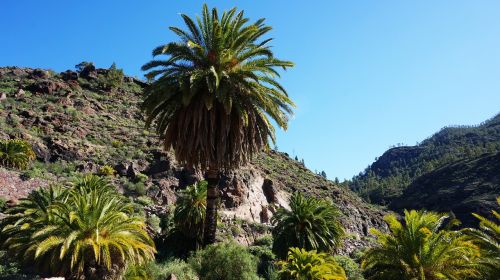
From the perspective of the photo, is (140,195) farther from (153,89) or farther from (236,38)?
(236,38)

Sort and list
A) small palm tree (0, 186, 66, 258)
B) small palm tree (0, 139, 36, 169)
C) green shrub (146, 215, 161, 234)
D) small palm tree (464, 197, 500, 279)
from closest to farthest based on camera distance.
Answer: small palm tree (464, 197, 500, 279)
small palm tree (0, 186, 66, 258)
green shrub (146, 215, 161, 234)
small palm tree (0, 139, 36, 169)

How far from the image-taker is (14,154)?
Answer: 3594 cm

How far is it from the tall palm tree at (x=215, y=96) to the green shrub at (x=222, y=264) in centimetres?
224

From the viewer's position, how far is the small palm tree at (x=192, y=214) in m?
30.8

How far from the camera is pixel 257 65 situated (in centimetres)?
2100

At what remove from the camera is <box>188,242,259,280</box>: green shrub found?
22938 millimetres

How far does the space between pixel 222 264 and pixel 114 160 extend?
2762 cm

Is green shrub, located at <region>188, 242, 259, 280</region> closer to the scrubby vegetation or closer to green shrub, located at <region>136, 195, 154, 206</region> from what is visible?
the scrubby vegetation

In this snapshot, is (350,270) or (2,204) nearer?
(2,204)

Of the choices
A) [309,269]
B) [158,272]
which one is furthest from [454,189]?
[158,272]

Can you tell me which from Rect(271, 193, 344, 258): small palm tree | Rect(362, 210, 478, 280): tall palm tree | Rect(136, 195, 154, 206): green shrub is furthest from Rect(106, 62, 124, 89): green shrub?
Rect(362, 210, 478, 280): tall palm tree

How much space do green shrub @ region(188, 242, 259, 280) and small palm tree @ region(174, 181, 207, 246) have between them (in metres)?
7.14

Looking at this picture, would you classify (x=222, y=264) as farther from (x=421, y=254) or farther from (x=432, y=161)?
(x=432, y=161)

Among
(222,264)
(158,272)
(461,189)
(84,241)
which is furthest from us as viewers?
(461,189)
